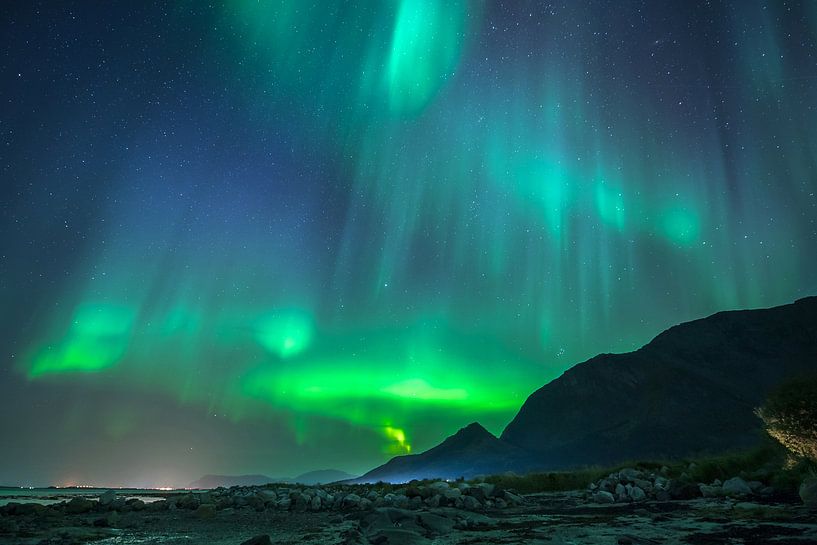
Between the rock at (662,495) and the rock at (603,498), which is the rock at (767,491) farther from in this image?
the rock at (603,498)

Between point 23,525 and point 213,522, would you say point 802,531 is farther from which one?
point 23,525

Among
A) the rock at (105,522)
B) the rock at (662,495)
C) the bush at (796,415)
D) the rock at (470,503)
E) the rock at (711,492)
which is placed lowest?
the rock at (470,503)

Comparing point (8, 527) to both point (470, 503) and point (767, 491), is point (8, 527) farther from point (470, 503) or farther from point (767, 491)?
point (767, 491)

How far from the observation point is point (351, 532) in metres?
15.4

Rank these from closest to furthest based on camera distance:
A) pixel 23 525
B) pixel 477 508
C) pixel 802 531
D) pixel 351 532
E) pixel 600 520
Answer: pixel 802 531
pixel 351 532
pixel 600 520
pixel 23 525
pixel 477 508

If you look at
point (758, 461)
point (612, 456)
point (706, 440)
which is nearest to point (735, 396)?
point (706, 440)

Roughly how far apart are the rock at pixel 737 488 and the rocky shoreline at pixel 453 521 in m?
0.05

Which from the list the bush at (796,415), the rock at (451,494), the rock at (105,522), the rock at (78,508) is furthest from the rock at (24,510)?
the bush at (796,415)

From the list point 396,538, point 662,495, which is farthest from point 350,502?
point 662,495

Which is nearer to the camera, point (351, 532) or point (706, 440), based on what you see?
point (351, 532)

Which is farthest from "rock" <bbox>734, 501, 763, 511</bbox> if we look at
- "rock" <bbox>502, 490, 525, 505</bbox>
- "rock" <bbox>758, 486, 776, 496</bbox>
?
"rock" <bbox>502, 490, 525, 505</bbox>

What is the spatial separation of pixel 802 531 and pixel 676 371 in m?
213

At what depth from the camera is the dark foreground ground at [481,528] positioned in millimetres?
11844

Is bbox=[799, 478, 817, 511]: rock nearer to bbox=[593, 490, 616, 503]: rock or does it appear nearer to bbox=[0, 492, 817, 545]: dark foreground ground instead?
bbox=[0, 492, 817, 545]: dark foreground ground
